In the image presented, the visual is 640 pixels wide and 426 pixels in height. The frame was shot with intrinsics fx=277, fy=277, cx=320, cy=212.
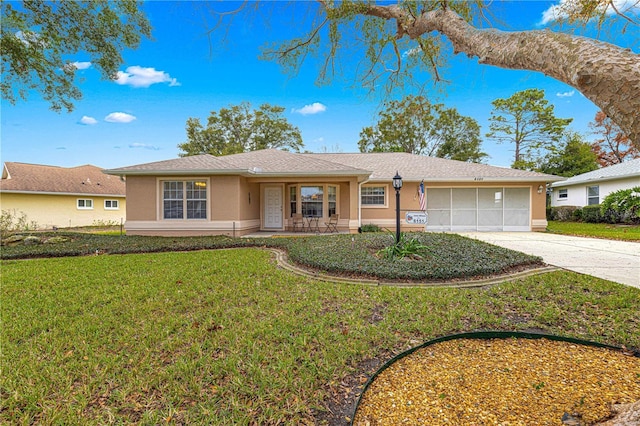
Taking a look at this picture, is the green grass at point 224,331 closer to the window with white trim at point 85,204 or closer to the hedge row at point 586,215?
the hedge row at point 586,215

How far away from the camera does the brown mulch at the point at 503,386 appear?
74.0 inches

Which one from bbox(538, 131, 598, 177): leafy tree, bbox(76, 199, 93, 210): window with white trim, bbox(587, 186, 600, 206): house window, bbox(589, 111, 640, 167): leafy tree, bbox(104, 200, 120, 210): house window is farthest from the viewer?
bbox(589, 111, 640, 167): leafy tree

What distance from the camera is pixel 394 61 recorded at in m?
5.82

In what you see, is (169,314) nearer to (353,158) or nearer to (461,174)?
(461,174)

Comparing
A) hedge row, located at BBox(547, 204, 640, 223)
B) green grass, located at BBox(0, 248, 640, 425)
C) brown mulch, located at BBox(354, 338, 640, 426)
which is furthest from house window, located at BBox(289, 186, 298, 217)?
hedge row, located at BBox(547, 204, 640, 223)

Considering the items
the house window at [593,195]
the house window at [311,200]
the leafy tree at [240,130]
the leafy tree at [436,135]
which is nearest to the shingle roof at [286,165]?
the house window at [311,200]

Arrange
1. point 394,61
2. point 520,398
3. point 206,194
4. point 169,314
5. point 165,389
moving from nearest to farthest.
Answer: point 520,398, point 165,389, point 169,314, point 394,61, point 206,194

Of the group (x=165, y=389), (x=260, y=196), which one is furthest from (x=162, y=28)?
(x=165, y=389)

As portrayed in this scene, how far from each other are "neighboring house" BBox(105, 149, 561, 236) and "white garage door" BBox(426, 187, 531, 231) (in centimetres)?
5

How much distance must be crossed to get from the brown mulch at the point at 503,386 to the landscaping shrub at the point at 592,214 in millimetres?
19025

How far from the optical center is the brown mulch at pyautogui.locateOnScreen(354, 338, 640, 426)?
1.88m

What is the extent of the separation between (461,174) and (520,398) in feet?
42.9

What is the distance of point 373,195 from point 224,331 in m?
11.4

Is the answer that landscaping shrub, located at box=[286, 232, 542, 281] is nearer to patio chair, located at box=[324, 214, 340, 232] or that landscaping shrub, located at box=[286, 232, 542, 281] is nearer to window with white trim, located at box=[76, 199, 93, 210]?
patio chair, located at box=[324, 214, 340, 232]
